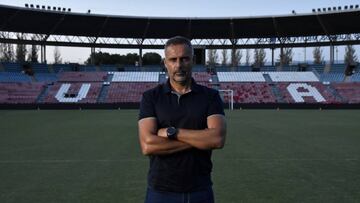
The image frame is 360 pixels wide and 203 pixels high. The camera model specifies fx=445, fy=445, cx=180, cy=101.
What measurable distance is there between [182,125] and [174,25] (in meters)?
55.7

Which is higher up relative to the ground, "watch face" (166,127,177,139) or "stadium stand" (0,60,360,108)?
"stadium stand" (0,60,360,108)

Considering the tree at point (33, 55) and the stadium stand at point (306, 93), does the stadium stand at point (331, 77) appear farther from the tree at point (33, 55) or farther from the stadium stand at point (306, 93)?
the tree at point (33, 55)

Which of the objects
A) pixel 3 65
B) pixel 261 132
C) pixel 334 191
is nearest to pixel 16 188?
pixel 334 191

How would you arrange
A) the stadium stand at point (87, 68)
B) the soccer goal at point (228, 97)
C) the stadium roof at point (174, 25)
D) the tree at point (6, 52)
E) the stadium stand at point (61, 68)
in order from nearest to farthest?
the soccer goal at point (228, 97) → the stadium roof at point (174, 25) → the stadium stand at point (61, 68) → the stadium stand at point (87, 68) → the tree at point (6, 52)

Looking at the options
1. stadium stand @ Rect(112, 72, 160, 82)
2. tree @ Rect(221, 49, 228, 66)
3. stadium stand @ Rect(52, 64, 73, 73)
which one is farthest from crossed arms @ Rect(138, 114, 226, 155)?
tree @ Rect(221, 49, 228, 66)

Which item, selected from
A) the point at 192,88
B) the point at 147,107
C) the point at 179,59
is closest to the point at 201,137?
the point at 192,88

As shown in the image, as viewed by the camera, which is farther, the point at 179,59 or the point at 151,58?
the point at 151,58

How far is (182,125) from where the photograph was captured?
3.41m

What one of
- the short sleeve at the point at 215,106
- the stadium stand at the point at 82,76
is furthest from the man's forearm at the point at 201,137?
the stadium stand at the point at 82,76

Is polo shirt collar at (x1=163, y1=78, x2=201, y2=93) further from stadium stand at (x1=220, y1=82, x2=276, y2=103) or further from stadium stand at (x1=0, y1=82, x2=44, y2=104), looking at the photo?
stadium stand at (x1=0, y1=82, x2=44, y2=104)

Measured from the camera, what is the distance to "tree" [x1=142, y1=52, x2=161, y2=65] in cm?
7899

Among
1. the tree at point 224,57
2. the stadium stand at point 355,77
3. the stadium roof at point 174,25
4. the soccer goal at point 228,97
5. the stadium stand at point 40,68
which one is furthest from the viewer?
the tree at point 224,57

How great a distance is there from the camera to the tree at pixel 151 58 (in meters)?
79.0

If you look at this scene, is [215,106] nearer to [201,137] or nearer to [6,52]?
[201,137]
